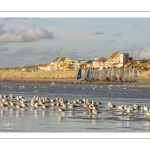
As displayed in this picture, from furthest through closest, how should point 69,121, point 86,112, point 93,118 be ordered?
point 86,112 → point 93,118 → point 69,121

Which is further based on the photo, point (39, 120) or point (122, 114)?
point (122, 114)

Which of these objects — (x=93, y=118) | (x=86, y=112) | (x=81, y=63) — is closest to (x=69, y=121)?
(x=93, y=118)

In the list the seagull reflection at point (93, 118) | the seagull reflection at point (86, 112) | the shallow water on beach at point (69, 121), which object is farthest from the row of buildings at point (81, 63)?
the seagull reflection at point (93, 118)

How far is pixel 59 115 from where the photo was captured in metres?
20.7

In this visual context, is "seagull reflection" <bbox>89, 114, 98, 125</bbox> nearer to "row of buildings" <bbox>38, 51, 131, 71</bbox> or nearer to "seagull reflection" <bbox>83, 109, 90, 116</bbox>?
"seagull reflection" <bbox>83, 109, 90, 116</bbox>

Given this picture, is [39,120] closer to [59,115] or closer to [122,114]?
[59,115]

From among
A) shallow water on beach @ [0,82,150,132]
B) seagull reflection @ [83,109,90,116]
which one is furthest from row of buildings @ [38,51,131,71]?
shallow water on beach @ [0,82,150,132]

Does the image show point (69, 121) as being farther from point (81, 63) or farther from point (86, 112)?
point (81, 63)

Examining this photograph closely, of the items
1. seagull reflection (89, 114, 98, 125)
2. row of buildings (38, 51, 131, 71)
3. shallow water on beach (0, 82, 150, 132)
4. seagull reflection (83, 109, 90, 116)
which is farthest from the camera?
row of buildings (38, 51, 131, 71)

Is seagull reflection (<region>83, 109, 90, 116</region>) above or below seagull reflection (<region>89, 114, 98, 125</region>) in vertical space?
above
